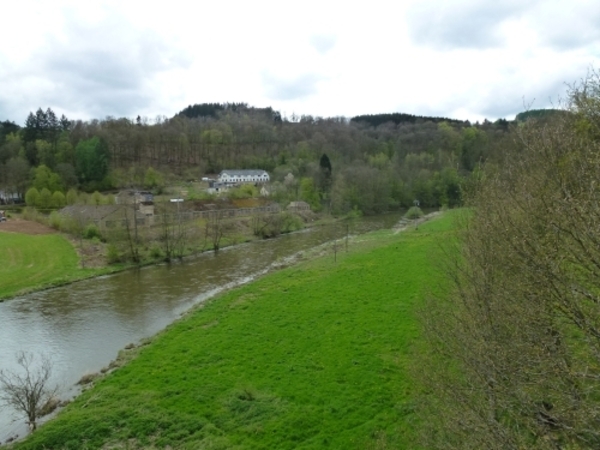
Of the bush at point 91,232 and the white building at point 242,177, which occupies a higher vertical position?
the white building at point 242,177

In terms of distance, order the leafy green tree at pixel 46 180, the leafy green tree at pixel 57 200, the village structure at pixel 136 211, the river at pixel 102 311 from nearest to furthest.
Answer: the river at pixel 102 311 → the village structure at pixel 136 211 → the leafy green tree at pixel 57 200 → the leafy green tree at pixel 46 180

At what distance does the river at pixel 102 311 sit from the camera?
18.2 meters

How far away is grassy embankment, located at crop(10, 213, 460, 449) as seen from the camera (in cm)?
1176

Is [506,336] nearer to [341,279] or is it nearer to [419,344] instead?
[419,344]

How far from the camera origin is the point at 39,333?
21.2m

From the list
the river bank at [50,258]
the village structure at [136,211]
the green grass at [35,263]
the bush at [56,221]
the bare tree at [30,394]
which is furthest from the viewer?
the bush at [56,221]

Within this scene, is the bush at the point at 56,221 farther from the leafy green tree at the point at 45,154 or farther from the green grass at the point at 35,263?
the leafy green tree at the point at 45,154

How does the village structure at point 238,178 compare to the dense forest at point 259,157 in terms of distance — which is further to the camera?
the village structure at point 238,178

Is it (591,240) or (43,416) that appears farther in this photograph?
(43,416)

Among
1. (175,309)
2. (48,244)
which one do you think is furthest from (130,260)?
(175,309)

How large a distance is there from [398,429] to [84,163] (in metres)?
75.6

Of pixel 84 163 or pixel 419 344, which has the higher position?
pixel 84 163

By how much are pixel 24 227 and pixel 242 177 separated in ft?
146

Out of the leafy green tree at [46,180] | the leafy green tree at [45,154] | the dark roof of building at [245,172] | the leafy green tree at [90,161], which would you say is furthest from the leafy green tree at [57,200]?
the dark roof of building at [245,172]
